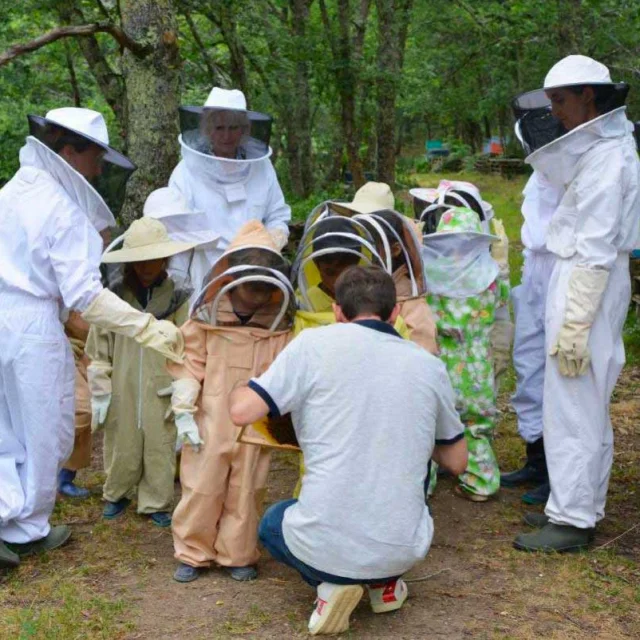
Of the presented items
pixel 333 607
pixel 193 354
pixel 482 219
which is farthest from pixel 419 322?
pixel 333 607

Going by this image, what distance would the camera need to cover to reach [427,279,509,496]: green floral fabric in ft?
18.0

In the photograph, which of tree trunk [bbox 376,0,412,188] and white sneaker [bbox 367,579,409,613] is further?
tree trunk [bbox 376,0,412,188]

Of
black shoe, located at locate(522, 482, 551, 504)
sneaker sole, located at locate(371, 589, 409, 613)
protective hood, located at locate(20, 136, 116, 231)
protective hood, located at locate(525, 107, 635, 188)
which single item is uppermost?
protective hood, located at locate(525, 107, 635, 188)

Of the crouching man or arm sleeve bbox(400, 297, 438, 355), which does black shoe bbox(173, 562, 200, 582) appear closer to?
the crouching man

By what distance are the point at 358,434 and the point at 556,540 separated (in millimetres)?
1775

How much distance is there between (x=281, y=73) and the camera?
13680mm

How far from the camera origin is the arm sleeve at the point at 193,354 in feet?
15.1

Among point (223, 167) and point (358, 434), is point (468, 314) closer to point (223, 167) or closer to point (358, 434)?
point (223, 167)

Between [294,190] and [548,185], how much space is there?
35.7 ft

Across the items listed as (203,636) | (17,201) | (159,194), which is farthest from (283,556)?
(159,194)

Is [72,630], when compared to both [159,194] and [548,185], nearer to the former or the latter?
[159,194]

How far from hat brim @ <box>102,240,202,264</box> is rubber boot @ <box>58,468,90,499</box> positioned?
5.65 ft

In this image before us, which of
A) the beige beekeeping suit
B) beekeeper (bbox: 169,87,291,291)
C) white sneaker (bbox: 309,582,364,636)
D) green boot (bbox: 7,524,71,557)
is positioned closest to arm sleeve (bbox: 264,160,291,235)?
beekeeper (bbox: 169,87,291,291)

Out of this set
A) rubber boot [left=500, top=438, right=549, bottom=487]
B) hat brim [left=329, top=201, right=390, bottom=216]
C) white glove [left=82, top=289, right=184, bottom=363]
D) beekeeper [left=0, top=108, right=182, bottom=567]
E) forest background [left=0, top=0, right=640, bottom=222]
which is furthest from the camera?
forest background [left=0, top=0, right=640, bottom=222]
